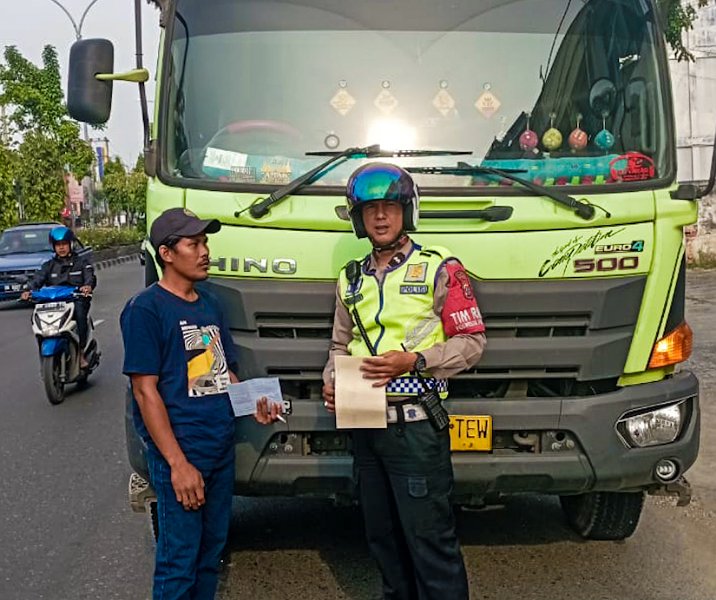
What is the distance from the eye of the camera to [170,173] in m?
4.42

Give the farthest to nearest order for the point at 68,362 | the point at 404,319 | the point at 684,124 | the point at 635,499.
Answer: the point at 684,124, the point at 68,362, the point at 635,499, the point at 404,319

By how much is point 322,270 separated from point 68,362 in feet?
19.1

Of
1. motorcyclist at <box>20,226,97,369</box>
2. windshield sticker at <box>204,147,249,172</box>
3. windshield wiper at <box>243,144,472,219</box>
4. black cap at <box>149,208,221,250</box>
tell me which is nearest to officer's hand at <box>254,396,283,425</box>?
black cap at <box>149,208,221,250</box>

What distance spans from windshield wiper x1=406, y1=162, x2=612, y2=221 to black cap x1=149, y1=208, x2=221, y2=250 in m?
1.08

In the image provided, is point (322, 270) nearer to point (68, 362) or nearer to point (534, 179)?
point (534, 179)

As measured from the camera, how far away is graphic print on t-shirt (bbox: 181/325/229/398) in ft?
11.4

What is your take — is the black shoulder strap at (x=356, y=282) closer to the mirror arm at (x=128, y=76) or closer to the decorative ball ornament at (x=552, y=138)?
the decorative ball ornament at (x=552, y=138)

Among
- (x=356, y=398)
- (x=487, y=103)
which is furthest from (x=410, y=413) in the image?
(x=487, y=103)

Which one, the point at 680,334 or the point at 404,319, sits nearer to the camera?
the point at 404,319

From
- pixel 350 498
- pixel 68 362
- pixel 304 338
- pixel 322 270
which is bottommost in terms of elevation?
pixel 68 362

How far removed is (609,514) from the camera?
4.86 metres

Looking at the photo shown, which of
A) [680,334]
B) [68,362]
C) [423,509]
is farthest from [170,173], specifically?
[68,362]

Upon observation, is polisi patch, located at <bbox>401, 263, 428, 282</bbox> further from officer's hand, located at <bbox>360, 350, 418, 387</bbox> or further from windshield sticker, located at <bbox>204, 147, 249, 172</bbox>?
windshield sticker, located at <bbox>204, 147, 249, 172</bbox>

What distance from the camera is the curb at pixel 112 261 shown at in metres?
34.1
